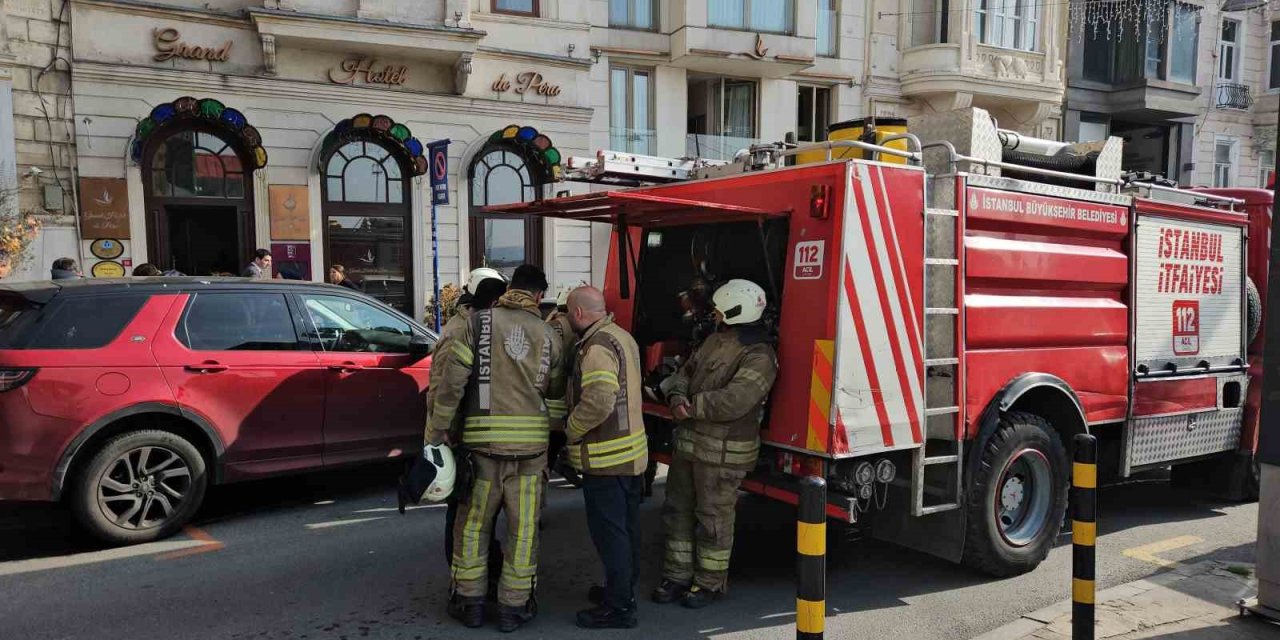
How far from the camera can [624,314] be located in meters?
5.74

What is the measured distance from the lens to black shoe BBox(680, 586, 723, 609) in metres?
4.43

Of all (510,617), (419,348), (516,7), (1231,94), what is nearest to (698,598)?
(510,617)

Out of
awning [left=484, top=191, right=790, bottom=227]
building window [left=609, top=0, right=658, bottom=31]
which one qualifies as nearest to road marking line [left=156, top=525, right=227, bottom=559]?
awning [left=484, top=191, right=790, bottom=227]

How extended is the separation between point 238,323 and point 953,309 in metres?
4.60

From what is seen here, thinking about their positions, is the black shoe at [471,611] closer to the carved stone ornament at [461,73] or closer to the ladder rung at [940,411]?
the ladder rung at [940,411]

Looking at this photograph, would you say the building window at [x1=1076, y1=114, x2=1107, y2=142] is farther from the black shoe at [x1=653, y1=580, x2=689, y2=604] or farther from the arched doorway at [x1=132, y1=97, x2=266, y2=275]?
the black shoe at [x1=653, y1=580, x2=689, y2=604]

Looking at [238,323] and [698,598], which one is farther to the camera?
[238,323]

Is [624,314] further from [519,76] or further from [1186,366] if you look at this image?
[519,76]

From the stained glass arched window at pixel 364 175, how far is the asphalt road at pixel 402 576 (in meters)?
8.26

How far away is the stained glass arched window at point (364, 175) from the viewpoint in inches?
543

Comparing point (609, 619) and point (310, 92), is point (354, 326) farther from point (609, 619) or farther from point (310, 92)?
point (310, 92)

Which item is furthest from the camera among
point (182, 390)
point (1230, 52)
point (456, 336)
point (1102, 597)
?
point (1230, 52)

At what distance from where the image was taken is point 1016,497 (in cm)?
501

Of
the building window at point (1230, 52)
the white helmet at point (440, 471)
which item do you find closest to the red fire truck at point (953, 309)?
the white helmet at point (440, 471)
